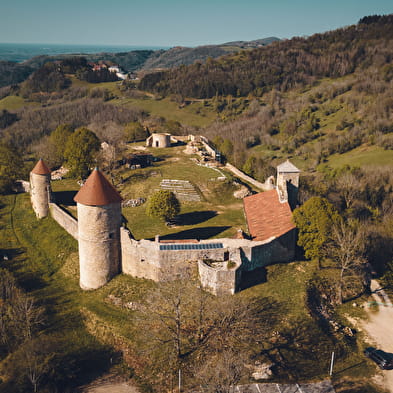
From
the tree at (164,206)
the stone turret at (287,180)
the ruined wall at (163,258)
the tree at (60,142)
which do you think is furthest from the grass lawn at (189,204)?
the tree at (60,142)

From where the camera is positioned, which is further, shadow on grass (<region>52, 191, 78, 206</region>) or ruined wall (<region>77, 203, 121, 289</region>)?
shadow on grass (<region>52, 191, 78, 206</region>)

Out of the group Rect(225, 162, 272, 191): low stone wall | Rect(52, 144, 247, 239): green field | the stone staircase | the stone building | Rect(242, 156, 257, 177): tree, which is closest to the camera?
Rect(52, 144, 247, 239): green field

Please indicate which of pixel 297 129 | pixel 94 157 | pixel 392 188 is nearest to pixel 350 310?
pixel 392 188

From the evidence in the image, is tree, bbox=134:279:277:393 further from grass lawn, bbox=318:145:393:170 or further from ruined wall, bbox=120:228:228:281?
grass lawn, bbox=318:145:393:170

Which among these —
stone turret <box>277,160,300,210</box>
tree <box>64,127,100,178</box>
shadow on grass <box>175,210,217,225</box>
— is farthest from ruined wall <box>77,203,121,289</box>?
tree <box>64,127,100,178</box>

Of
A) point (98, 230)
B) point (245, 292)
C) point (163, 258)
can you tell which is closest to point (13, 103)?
point (98, 230)

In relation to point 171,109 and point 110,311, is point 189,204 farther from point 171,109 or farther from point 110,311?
point 171,109
